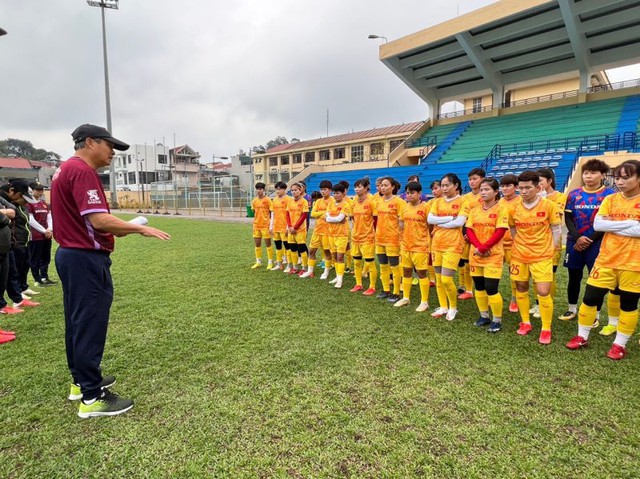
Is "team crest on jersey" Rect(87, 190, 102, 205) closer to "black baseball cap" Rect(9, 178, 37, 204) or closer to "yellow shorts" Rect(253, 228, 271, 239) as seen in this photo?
"black baseball cap" Rect(9, 178, 37, 204)

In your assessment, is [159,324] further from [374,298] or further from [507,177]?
[507,177]

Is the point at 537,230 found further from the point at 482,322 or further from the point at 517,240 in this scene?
the point at 482,322

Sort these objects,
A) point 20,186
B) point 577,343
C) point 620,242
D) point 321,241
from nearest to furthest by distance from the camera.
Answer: point 620,242 → point 577,343 → point 20,186 → point 321,241

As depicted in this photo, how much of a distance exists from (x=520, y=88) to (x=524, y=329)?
2884 centimetres

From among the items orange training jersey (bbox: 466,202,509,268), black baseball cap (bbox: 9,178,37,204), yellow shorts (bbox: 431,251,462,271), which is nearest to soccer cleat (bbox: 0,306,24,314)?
black baseball cap (bbox: 9,178,37,204)

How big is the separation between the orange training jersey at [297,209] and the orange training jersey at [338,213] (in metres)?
→ 0.91

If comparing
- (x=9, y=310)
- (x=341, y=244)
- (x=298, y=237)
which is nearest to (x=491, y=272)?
(x=341, y=244)

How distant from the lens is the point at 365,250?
20.8 feet

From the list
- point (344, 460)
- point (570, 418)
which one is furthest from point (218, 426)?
point (570, 418)

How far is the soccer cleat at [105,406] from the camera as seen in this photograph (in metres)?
2.82

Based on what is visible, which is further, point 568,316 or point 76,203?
point 568,316

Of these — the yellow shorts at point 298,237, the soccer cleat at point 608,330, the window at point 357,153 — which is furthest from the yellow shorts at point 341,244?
the window at point 357,153

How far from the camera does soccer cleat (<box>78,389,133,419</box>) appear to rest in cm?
282

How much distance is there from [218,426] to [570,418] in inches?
100
